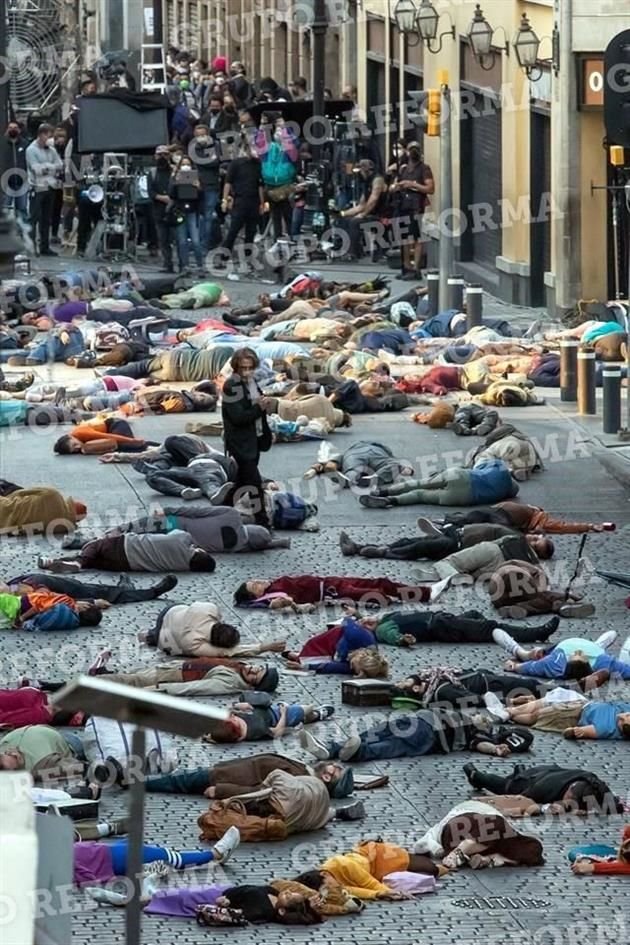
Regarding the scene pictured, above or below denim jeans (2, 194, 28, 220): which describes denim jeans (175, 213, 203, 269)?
below

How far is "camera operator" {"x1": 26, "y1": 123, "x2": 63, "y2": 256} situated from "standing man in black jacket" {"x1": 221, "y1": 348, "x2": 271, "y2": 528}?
18319 millimetres

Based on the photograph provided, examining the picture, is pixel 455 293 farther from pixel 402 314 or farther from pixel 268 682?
pixel 268 682

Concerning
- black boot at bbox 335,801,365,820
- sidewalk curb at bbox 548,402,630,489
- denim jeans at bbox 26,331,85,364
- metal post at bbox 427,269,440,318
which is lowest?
black boot at bbox 335,801,365,820

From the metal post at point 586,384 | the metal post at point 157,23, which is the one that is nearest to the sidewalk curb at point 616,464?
the metal post at point 586,384

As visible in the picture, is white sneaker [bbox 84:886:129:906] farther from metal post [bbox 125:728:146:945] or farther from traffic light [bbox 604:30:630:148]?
traffic light [bbox 604:30:630:148]

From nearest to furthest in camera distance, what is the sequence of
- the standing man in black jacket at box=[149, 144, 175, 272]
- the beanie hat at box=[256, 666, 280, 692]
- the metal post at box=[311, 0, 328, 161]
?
the beanie hat at box=[256, 666, 280, 692], the standing man in black jacket at box=[149, 144, 175, 272], the metal post at box=[311, 0, 328, 161]

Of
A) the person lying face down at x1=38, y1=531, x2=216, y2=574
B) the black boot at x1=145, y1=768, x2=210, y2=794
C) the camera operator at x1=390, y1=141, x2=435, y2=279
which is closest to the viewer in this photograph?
the black boot at x1=145, y1=768, x2=210, y2=794

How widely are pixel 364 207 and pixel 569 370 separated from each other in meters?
11.2

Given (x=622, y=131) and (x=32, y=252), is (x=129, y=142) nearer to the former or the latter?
(x=32, y=252)

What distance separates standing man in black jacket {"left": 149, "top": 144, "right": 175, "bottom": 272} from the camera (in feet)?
119

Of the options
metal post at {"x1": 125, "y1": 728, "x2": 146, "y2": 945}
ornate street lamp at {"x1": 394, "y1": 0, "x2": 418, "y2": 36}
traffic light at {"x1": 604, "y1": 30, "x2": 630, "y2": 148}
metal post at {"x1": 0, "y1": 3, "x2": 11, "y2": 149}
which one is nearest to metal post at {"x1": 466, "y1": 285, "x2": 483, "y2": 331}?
traffic light at {"x1": 604, "y1": 30, "x2": 630, "y2": 148}

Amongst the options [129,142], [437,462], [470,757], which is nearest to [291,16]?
[129,142]

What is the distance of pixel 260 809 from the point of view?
12844mm

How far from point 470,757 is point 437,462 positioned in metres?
9.08
